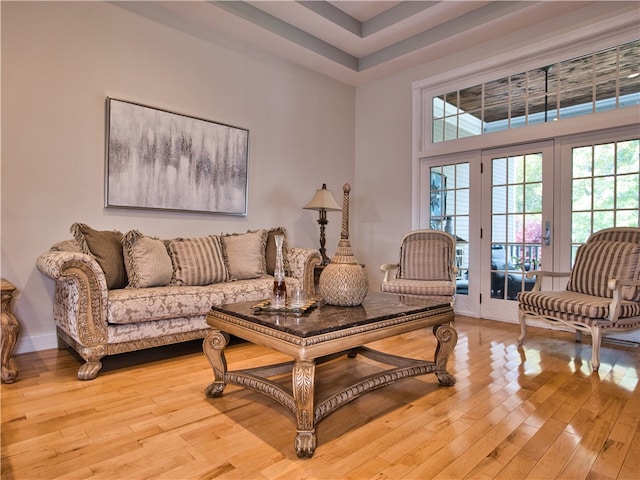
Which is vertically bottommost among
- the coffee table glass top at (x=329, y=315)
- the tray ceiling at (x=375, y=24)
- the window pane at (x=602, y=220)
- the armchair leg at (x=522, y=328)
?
the armchair leg at (x=522, y=328)

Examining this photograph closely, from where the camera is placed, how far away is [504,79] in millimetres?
4137

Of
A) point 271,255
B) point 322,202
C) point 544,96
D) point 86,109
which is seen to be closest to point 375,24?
point 544,96

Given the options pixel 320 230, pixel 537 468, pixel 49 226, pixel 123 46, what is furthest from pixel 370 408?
pixel 123 46

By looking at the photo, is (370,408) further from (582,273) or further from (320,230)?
(320,230)

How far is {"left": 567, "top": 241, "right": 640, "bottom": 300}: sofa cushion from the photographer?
2.89 meters

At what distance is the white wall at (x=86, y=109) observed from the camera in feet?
9.15

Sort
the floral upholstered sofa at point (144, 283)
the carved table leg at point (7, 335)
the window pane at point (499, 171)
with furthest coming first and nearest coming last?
1. the window pane at point (499, 171)
2. the floral upholstered sofa at point (144, 283)
3. the carved table leg at point (7, 335)

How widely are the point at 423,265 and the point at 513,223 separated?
1058mm

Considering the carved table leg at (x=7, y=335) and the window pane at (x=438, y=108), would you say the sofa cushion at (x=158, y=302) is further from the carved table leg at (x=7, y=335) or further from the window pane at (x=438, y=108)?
the window pane at (x=438, y=108)

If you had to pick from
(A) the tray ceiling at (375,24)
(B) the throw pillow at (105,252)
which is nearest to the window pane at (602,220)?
(A) the tray ceiling at (375,24)

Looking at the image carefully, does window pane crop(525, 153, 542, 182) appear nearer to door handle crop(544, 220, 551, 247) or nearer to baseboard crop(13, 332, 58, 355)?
door handle crop(544, 220, 551, 247)

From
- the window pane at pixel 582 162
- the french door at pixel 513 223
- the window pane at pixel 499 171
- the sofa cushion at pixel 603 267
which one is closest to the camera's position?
the sofa cushion at pixel 603 267

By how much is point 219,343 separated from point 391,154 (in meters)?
3.66

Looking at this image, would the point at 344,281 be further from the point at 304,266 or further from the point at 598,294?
the point at 598,294
